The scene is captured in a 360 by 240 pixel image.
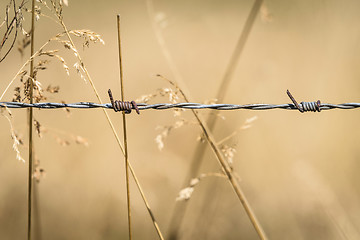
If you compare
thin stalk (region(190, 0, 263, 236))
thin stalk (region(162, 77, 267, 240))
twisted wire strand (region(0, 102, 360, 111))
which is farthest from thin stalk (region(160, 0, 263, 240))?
twisted wire strand (region(0, 102, 360, 111))

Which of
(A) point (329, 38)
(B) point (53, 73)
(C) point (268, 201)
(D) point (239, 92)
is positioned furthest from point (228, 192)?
(B) point (53, 73)

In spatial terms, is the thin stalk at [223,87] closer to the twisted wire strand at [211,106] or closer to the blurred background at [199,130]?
the blurred background at [199,130]

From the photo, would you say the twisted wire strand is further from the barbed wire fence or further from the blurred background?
the blurred background

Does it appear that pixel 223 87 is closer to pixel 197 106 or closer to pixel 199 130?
pixel 199 130

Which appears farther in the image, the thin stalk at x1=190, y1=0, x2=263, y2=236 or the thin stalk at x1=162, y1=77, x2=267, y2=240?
the thin stalk at x1=190, y1=0, x2=263, y2=236

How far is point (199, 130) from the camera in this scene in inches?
43.1

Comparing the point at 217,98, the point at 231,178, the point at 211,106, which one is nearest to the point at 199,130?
the point at 217,98

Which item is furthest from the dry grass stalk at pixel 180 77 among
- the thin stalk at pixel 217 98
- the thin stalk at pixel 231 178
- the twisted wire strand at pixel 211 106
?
the twisted wire strand at pixel 211 106

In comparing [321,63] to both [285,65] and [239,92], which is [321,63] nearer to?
[285,65]

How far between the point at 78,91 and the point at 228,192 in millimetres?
547

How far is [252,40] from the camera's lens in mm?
1078

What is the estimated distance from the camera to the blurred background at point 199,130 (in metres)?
1.07

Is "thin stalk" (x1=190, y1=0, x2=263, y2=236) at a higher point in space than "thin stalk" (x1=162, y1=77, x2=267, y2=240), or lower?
higher

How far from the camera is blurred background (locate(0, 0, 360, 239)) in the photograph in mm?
1069
